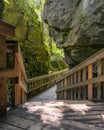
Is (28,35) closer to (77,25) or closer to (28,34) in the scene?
(28,34)

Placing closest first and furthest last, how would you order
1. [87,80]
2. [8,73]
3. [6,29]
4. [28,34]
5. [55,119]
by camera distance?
[6,29] < [55,119] < [8,73] < [87,80] < [28,34]

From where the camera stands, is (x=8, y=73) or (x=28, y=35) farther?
(x=28, y=35)

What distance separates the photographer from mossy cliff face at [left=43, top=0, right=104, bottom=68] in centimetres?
749

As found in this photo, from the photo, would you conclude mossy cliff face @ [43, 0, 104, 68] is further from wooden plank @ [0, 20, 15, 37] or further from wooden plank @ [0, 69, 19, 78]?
wooden plank @ [0, 20, 15, 37]

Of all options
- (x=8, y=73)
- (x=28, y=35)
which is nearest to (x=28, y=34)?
(x=28, y=35)

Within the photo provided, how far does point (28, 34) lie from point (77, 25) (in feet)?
20.9

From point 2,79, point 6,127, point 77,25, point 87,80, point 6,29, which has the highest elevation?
point 77,25

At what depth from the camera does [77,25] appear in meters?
8.08

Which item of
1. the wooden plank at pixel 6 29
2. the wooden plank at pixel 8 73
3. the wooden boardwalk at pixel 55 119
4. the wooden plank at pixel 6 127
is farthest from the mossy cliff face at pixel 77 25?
the wooden plank at pixel 6 127

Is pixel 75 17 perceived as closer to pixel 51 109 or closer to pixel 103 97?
pixel 103 97

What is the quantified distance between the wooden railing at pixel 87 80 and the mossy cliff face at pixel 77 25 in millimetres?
1000

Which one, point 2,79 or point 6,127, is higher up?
point 2,79

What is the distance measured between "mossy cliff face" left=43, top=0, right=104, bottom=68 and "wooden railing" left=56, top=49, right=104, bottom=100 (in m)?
1.00

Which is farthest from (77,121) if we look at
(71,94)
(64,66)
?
(64,66)
